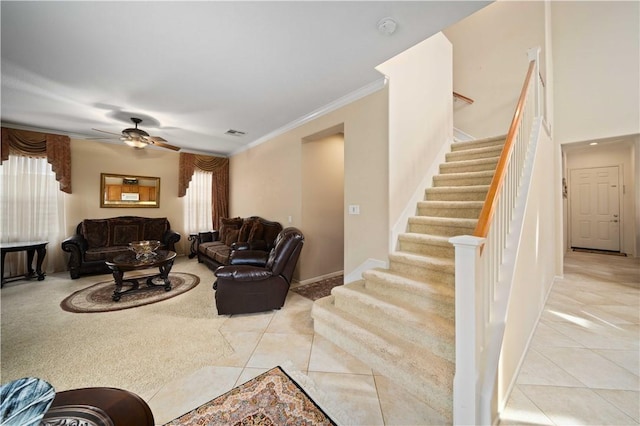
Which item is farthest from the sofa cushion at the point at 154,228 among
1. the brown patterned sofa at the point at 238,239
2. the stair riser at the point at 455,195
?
the stair riser at the point at 455,195

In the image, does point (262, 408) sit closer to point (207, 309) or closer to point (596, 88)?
point (207, 309)

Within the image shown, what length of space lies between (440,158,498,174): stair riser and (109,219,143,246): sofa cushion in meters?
5.82

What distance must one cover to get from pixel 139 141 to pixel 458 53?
6.22 m

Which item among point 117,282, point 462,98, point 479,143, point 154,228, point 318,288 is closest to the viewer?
point 117,282

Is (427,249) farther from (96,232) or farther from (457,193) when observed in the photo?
(96,232)

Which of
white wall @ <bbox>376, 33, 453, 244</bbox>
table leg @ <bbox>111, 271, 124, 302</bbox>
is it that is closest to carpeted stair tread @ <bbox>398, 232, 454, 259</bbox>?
white wall @ <bbox>376, 33, 453, 244</bbox>

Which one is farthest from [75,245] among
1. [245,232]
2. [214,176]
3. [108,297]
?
[214,176]

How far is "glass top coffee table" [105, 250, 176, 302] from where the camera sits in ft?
10.1

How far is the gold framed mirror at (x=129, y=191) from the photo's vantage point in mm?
4881

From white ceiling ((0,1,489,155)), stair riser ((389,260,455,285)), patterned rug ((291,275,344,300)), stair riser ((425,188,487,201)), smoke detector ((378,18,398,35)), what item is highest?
white ceiling ((0,1,489,155))

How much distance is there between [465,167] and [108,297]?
5164 millimetres

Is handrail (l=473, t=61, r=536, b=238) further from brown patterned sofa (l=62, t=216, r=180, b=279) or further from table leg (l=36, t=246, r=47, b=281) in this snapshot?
table leg (l=36, t=246, r=47, b=281)

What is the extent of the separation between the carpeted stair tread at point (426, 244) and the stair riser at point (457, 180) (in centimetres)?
96

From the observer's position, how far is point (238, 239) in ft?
14.8
